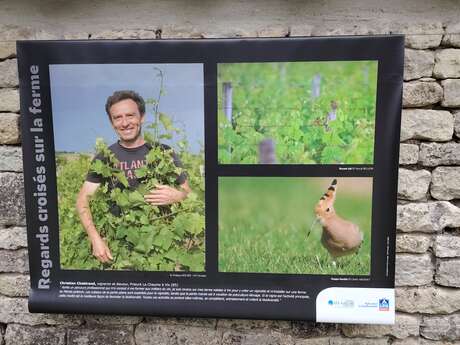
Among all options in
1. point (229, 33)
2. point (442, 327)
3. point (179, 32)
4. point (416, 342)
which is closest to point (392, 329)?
point (416, 342)

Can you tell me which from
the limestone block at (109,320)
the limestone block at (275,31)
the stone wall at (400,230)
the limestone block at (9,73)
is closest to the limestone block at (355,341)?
the stone wall at (400,230)

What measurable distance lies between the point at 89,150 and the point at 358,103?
52.8 inches

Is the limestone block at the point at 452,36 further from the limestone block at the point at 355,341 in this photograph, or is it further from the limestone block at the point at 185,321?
the limestone block at the point at 185,321

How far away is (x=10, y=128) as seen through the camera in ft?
6.70

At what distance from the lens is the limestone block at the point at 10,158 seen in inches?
80.8

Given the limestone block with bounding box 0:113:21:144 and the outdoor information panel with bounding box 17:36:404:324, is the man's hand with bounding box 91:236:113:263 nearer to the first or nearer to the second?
the outdoor information panel with bounding box 17:36:404:324

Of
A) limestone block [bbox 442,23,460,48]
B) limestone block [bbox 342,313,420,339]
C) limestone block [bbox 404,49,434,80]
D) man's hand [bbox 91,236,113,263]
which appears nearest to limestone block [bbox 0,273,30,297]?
man's hand [bbox 91,236,113,263]

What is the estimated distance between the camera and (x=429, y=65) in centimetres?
188

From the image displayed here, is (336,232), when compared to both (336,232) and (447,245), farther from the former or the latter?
(447,245)

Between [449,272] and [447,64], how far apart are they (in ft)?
3.31

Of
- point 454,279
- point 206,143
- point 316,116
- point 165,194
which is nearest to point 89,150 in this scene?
point 165,194

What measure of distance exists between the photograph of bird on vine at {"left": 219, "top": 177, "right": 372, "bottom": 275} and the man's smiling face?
0.51 meters

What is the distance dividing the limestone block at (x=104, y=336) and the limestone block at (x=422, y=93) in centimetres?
185

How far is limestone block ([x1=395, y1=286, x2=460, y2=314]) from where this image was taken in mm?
1999
